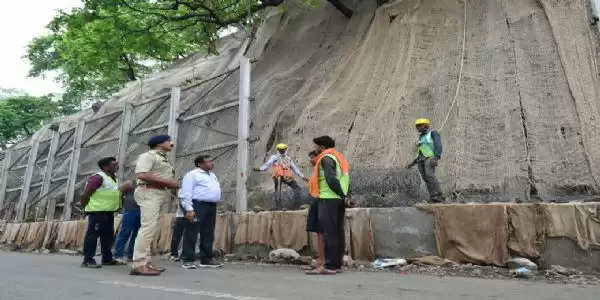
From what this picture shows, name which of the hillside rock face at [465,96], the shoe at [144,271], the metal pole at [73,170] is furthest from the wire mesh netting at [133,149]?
the shoe at [144,271]

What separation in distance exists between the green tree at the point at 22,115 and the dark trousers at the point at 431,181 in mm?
25331

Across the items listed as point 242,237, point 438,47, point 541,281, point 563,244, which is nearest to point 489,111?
point 438,47

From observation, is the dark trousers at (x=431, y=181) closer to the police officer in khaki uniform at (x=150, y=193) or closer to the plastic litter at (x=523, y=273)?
the plastic litter at (x=523, y=273)

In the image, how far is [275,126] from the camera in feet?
35.6

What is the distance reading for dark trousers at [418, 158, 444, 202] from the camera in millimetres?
7188

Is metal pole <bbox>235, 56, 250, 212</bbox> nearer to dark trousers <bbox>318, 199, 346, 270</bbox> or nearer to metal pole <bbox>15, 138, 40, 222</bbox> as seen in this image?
dark trousers <bbox>318, 199, 346, 270</bbox>

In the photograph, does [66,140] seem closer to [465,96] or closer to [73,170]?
[73,170]

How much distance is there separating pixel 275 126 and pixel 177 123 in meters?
2.17

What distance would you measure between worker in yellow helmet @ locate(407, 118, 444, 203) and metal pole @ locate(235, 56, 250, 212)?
295cm

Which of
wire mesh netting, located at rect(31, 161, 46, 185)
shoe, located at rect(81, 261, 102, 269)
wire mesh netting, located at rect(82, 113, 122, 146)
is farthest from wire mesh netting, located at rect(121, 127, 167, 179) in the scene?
shoe, located at rect(81, 261, 102, 269)

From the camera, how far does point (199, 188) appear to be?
649 cm

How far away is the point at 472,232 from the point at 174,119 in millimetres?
6553

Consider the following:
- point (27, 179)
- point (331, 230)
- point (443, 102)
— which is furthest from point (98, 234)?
point (27, 179)

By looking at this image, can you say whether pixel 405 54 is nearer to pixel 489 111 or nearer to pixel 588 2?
pixel 489 111
